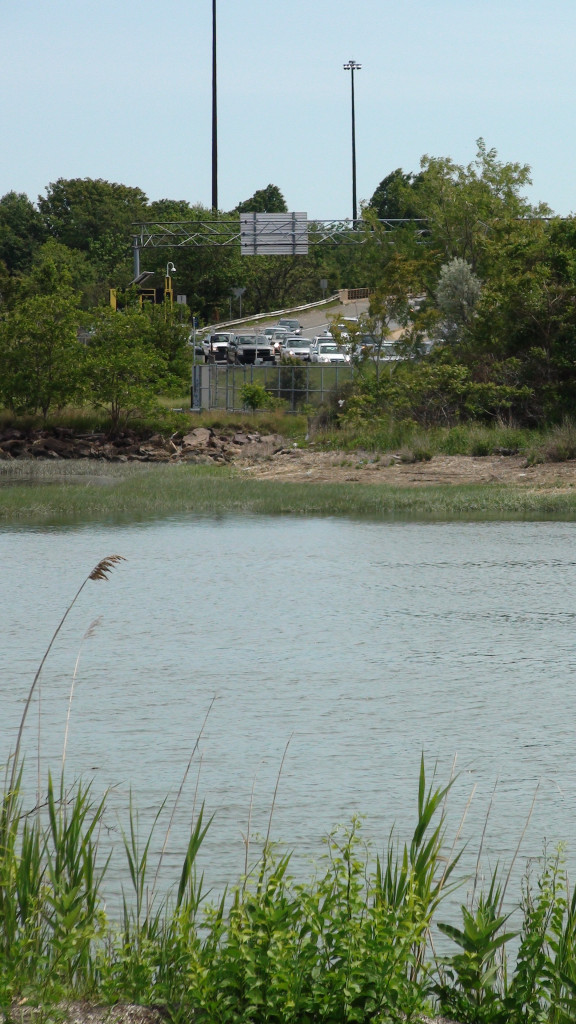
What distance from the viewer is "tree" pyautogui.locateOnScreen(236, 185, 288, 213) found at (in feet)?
531

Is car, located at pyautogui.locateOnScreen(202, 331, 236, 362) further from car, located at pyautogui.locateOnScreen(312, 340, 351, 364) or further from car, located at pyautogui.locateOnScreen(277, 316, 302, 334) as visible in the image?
car, located at pyautogui.locateOnScreen(277, 316, 302, 334)

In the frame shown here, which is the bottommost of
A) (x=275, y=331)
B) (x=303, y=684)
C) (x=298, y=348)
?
(x=303, y=684)

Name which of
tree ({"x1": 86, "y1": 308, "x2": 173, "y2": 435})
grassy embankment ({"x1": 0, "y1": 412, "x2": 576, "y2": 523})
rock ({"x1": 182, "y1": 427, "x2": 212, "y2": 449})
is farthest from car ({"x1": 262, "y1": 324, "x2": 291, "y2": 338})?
grassy embankment ({"x1": 0, "y1": 412, "x2": 576, "y2": 523})

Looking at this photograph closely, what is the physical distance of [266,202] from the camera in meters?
164

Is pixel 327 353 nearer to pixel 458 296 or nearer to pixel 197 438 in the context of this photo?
pixel 458 296

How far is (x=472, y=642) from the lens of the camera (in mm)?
13711

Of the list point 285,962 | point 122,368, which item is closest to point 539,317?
point 122,368

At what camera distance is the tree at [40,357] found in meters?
45.0

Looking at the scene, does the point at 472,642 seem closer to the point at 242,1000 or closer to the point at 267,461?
the point at 242,1000

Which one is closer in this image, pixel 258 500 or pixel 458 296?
pixel 258 500

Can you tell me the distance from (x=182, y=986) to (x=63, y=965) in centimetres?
44

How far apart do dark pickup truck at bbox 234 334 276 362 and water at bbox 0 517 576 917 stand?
156 feet

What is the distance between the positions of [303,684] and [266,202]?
516ft

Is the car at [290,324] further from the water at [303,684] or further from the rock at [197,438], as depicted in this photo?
the water at [303,684]
